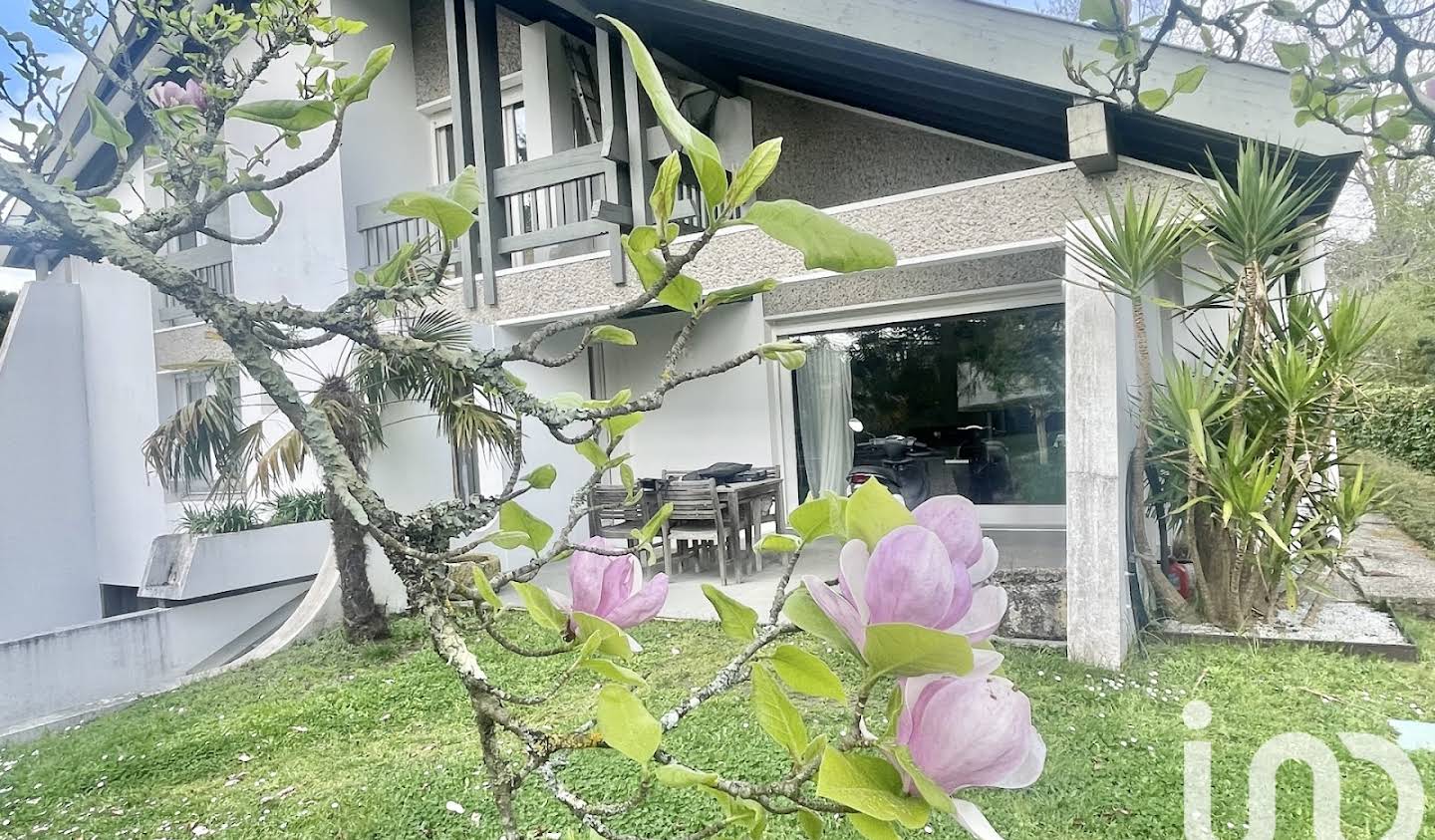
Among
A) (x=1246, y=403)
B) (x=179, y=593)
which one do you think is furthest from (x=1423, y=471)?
(x=179, y=593)

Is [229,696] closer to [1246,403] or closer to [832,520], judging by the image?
[832,520]

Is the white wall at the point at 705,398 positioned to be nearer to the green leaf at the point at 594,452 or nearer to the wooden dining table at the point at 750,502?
the wooden dining table at the point at 750,502

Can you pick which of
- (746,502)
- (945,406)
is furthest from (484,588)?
(945,406)

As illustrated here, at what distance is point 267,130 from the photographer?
10.4 metres

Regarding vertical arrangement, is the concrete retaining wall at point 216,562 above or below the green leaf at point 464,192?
below

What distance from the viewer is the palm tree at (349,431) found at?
238 inches

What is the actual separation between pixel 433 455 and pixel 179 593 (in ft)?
8.73

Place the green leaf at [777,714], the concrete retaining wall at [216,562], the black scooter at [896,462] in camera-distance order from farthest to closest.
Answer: the black scooter at [896,462]
the concrete retaining wall at [216,562]
the green leaf at [777,714]

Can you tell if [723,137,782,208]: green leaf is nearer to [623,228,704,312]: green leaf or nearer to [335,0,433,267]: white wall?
[623,228,704,312]: green leaf

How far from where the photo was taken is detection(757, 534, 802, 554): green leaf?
704 mm

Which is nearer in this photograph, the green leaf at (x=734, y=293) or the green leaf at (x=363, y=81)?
the green leaf at (x=734, y=293)

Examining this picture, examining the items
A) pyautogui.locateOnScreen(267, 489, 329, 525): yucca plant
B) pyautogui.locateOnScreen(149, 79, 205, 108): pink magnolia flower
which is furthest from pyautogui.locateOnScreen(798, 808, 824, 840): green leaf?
pyautogui.locateOnScreen(267, 489, 329, 525): yucca plant

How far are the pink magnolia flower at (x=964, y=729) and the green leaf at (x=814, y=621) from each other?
53 mm

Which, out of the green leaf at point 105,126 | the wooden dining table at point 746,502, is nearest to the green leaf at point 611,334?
the green leaf at point 105,126
